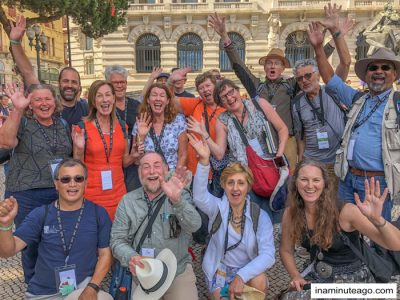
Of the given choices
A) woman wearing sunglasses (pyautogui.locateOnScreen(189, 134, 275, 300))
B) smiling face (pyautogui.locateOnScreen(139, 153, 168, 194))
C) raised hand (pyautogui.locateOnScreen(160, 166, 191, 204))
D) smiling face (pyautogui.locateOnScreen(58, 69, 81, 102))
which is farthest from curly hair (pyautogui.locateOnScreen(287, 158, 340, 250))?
smiling face (pyautogui.locateOnScreen(58, 69, 81, 102))

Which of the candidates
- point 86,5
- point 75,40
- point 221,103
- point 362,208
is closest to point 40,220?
point 221,103

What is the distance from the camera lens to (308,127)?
438 cm

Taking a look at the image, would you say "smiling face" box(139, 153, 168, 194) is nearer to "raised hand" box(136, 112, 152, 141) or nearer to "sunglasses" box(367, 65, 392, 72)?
"raised hand" box(136, 112, 152, 141)

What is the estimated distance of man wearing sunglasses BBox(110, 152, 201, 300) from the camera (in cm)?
301

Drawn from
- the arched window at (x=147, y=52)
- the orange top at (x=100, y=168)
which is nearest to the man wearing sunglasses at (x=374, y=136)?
the orange top at (x=100, y=168)

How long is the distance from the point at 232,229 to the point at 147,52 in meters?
27.3

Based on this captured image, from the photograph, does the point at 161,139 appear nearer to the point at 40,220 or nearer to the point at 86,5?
the point at 40,220

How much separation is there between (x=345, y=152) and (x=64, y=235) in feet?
8.47

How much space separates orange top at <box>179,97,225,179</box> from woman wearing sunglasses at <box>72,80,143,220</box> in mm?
629

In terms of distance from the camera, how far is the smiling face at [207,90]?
437 centimetres

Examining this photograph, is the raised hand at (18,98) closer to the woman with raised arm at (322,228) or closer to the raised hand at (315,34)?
the woman with raised arm at (322,228)

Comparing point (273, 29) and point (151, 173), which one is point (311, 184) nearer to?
point (151, 173)

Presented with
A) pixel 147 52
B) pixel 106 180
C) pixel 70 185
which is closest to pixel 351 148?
pixel 106 180

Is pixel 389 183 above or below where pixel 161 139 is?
below
